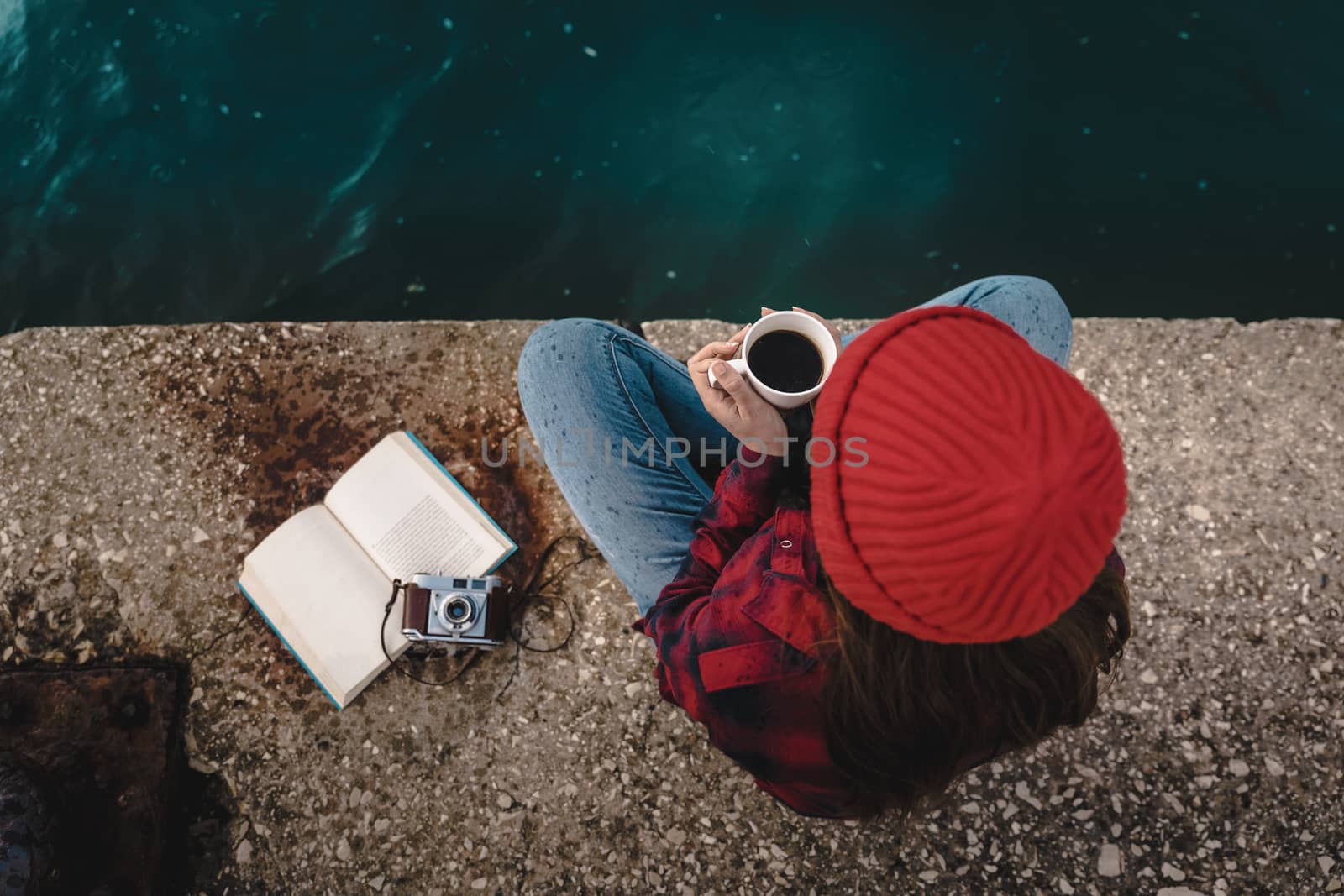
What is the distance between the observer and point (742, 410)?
1197mm

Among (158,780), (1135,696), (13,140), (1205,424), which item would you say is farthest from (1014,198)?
(13,140)

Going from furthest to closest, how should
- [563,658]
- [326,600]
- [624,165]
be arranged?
[624,165]
[563,658]
[326,600]

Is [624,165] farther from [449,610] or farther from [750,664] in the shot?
[750,664]

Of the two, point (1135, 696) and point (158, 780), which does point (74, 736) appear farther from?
point (1135, 696)

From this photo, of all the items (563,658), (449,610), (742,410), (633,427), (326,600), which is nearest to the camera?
(742,410)

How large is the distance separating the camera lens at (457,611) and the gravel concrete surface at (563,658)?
243mm

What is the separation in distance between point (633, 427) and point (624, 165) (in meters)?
1.95

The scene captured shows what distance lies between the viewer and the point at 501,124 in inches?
121

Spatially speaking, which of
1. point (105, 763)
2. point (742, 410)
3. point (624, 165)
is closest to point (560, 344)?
point (742, 410)

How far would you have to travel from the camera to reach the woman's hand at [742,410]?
1179mm

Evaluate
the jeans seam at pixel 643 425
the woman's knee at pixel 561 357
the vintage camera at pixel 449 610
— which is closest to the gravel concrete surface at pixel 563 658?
the vintage camera at pixel 449 610

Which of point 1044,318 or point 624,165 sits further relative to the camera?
point 624,165

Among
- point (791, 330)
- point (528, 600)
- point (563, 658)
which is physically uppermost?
point (791, 330)

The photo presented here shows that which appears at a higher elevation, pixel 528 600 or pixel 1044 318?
pixel 1044 318
